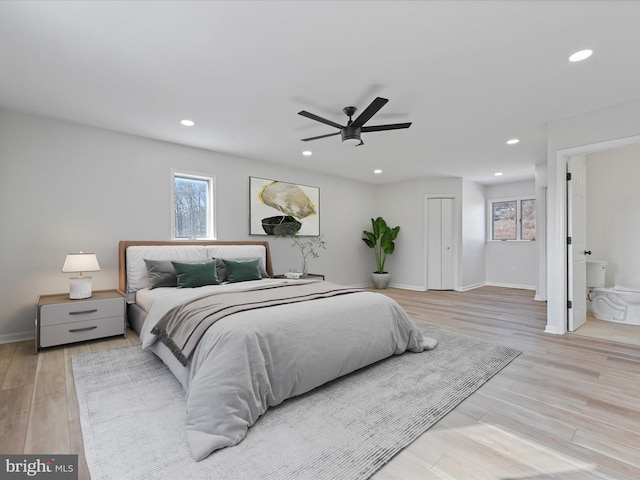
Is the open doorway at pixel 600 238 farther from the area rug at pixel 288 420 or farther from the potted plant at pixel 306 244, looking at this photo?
the potted plant at pixel 306 244

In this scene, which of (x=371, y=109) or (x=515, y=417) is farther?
(x=371, y=109)

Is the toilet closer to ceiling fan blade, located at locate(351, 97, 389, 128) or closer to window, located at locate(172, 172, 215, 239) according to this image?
ceiling fan blade, located at locate(351, 97, 389, 128)

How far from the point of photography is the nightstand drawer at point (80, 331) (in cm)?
309

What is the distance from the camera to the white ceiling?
1.97 metres

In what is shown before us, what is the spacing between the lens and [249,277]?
13.6ft

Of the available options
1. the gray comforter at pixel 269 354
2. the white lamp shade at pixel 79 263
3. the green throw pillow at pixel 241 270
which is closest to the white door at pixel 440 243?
the green throw pillow at pixel 241 270

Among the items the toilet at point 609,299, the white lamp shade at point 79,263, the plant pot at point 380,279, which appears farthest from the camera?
the plant pot at point 380,279

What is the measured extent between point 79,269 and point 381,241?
18.3 feet

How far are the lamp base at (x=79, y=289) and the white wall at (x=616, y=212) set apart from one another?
690cm

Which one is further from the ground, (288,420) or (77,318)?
(77,318)

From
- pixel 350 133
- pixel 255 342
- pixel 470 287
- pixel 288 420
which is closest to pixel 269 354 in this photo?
pixel 255 342

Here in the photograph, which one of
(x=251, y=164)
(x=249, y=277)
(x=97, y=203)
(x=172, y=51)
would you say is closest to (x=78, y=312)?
(x=97, y=203)

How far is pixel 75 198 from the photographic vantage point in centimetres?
372

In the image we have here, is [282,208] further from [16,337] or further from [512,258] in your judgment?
[512,258]
